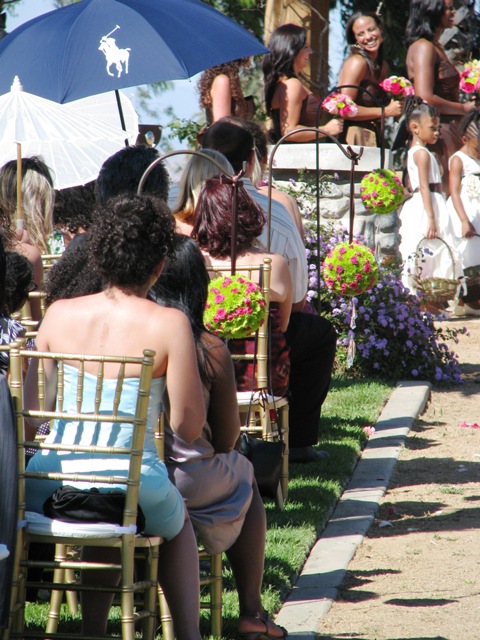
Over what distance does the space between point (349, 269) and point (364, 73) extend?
443 centimetres

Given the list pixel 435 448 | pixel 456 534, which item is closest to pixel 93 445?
pixel 456 534

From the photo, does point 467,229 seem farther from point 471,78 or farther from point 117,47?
point 117,47

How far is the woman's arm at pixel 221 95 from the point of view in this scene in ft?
24.7

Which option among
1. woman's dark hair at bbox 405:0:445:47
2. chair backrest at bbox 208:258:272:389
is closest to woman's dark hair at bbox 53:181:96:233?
chair backrest at bbox 208:258:272:389

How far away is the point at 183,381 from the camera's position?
3.04m

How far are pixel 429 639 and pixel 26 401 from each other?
166 cm

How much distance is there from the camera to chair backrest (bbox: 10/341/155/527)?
284 centimetres

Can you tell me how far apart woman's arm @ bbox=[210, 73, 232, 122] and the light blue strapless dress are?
483 centimetres

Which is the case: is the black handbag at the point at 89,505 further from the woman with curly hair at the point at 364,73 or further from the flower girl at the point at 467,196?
the flower girl at the point at 467,196

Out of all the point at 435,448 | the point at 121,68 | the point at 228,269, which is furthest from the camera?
the point at 435,448

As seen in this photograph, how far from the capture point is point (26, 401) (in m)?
3.17

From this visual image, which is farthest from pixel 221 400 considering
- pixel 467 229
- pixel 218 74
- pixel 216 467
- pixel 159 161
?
pixel 467 229

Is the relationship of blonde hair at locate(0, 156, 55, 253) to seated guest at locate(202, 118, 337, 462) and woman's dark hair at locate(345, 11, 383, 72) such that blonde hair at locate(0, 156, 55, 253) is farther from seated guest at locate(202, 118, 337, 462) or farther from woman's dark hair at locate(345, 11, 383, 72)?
woman's dark hair at locate(345, 11, 383, 72)

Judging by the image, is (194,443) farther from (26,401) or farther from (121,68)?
(121,68)
